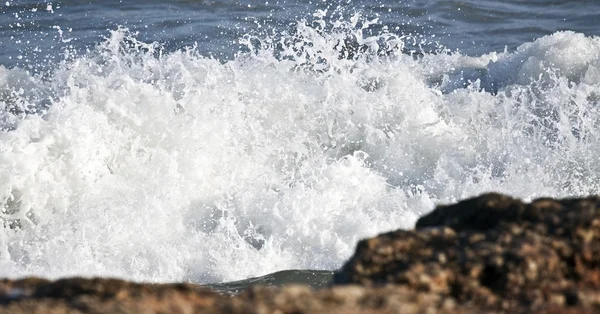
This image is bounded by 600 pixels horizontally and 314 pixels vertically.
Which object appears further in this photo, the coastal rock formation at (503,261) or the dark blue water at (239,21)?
the dark blue water at (239,21)

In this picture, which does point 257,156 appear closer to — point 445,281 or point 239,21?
point 239,21

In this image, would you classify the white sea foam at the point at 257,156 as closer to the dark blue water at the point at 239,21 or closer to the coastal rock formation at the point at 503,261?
the dark blue water at the point at 239,21

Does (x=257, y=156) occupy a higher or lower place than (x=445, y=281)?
lower

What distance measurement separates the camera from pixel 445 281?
2.19 metres

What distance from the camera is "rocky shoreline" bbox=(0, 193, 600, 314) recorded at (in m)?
1.86

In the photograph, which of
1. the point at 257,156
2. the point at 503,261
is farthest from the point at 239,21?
the point at 503,261

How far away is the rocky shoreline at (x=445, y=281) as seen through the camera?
1.86m

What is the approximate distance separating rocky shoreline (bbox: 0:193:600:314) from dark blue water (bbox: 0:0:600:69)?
8.54 meters

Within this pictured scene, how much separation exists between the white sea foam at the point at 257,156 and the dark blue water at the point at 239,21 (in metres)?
2.08

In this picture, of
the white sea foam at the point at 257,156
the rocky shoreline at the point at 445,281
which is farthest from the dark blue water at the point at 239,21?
the rocky shoreline at the point at 445,281

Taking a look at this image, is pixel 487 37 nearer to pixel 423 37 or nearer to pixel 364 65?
pixel 423 37

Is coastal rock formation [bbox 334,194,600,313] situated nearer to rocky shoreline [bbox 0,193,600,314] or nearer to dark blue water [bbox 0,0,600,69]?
rocky shoreline [bbox 0,193,600,314]

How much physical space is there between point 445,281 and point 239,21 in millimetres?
10477

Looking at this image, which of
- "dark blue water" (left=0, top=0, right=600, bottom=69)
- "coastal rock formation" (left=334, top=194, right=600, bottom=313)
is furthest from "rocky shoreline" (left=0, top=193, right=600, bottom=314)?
"dark blue water" (left=0, top=0, right=600, bottom=69)
